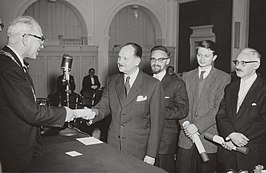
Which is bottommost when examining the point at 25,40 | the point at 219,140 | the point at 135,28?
the point at 219,140

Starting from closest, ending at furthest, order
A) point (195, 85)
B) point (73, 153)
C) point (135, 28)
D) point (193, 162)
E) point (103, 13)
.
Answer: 1. point (73, 153)
2. point (193, 162)
3. point (195, 85)
4. point (103, 13)
5. point (135, 28)

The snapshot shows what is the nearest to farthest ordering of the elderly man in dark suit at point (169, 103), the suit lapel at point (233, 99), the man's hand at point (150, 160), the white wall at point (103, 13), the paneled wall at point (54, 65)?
the man's hand at point (150, 160) < the suit lapel at point (233, 99) < the elderly man in dark suit at point (169, 103) < the paneled wall at point (54, 65) < the white wall at point (103, 13)

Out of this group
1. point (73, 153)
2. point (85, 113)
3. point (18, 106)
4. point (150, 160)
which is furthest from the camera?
point (85, 113)

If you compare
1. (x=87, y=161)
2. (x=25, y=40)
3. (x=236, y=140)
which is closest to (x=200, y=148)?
(x=236, y=140)

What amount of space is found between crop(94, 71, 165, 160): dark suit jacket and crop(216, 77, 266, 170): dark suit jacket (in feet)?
2.54

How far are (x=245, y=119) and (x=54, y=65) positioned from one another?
9909 mm

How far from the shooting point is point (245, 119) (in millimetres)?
3367

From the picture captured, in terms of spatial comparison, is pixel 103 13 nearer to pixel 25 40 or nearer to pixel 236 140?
pixel 236 140

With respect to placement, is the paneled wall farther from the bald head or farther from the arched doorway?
the bald head

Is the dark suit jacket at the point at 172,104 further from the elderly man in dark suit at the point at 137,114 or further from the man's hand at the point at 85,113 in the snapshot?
the man's hand at the point at 85,113

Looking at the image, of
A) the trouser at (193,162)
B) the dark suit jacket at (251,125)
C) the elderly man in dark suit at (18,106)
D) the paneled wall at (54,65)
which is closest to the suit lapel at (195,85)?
the dark suit jacket at (251,125)

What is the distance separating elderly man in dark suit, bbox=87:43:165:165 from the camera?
3.19m

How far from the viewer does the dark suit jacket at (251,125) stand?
3320 millimetres

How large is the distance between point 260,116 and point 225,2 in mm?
9217
